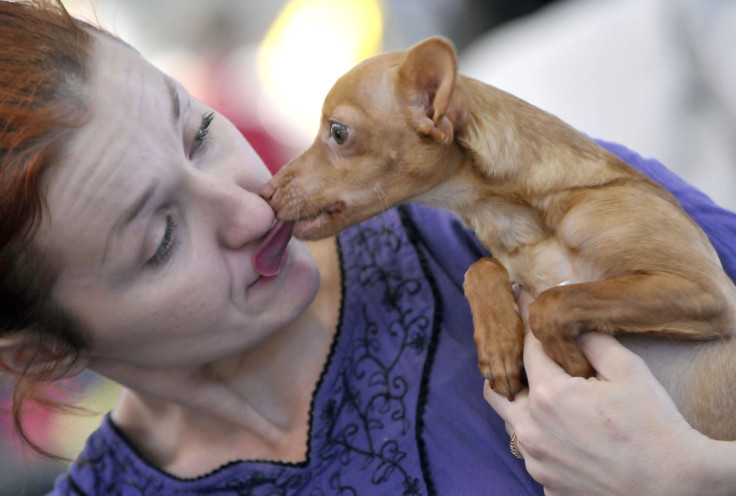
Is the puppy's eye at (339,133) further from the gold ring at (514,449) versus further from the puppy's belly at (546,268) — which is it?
the gold ring at (514,449)

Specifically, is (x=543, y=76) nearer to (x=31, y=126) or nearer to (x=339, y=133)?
(x=339, y=133)

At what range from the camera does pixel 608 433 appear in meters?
1.10

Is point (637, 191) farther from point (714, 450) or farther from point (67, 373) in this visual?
point (67, 373)

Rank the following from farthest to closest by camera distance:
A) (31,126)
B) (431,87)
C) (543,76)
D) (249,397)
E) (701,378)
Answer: (543,76)
(249,397)
(431,87)
(701,378)
(31,126)

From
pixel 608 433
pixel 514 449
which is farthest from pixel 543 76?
pixel 608 433

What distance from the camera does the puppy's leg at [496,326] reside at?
1244mm

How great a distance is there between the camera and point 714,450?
1.08 meters

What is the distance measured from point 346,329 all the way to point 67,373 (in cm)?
62

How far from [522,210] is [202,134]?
0.69 metres

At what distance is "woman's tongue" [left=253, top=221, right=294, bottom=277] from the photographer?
139cm

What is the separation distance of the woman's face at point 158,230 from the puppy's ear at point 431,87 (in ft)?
1.23

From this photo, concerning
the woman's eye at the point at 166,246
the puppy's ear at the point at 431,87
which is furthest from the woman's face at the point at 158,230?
the puppy's ear at the point at 431,87

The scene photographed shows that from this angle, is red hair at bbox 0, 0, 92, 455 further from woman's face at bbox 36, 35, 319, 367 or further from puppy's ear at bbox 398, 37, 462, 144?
puppy's ear at bbox 398, 37, 462, 144

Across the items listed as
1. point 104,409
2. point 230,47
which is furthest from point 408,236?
point 230,47
